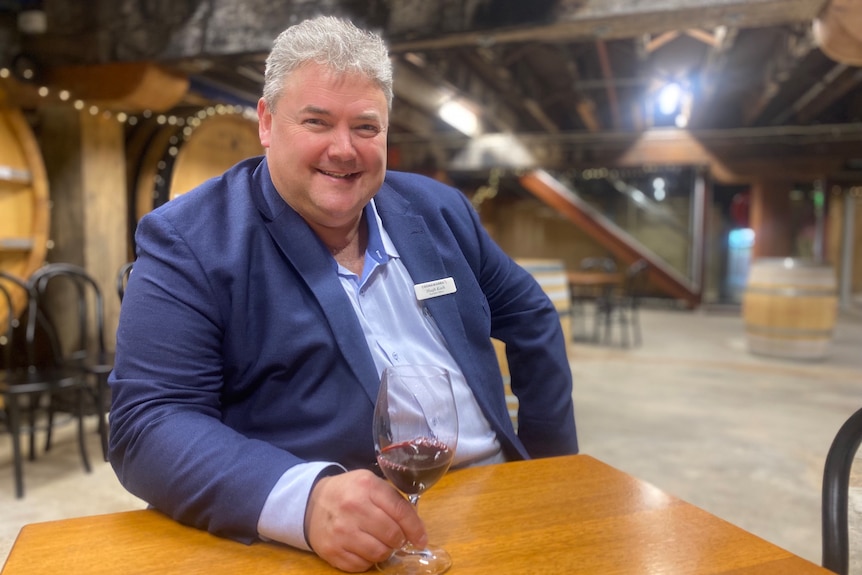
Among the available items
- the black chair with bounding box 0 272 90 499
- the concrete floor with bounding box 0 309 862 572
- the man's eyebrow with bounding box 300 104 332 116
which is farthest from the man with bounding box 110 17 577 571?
the black chair with bounding box 0 272 90 499

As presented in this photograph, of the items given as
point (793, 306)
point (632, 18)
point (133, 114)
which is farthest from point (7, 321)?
point (793, 306)

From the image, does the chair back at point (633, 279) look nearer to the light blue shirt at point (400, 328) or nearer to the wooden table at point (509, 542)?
the light blue shirt at point (400, 328)

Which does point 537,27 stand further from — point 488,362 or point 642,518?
point 642,518

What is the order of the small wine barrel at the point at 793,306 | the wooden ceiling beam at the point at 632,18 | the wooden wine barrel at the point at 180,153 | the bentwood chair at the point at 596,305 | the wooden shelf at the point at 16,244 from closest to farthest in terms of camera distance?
the wooden ceiling beam at the point at 632,18, the wooden shelf at the point at 16,244, the wooden wine barrel at the point at 180,153, the small wine barrel at the point at 793,306, the bentwood chair at the point at 596,305

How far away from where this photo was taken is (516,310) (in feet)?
4.75

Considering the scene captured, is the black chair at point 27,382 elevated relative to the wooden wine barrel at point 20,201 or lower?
lower

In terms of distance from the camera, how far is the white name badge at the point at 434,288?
1219 millimetres

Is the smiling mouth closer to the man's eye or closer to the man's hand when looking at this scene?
the man's eye

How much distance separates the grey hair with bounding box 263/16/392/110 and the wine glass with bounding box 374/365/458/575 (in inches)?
21.9

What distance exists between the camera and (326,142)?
3.59 feet

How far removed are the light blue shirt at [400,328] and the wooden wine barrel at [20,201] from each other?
293 cm

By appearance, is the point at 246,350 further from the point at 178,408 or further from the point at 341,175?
the point at 341,175

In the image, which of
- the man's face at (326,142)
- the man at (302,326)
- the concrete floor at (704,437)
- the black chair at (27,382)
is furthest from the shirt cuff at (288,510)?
the black chair at (27,382)

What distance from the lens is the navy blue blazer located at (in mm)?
869
